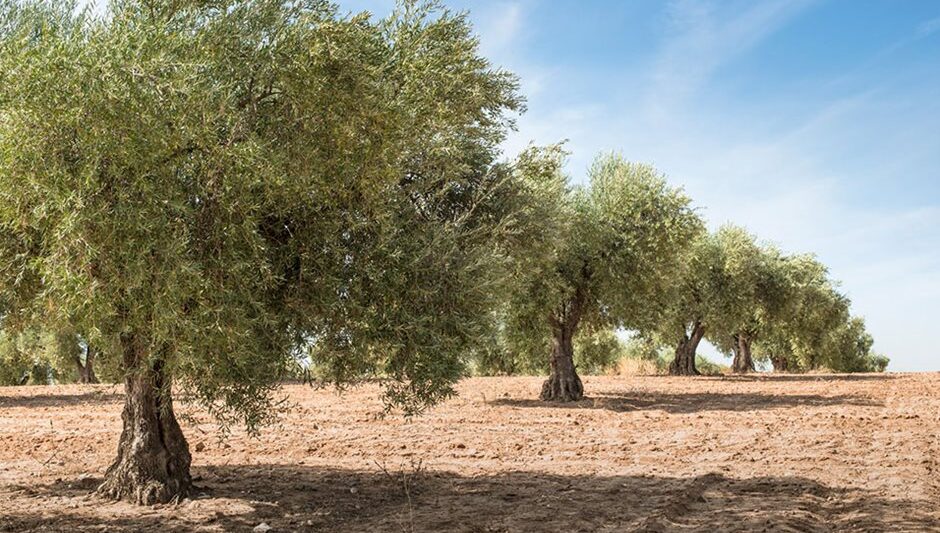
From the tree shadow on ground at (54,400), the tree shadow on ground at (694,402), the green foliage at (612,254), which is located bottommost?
the tree shadow on ground at (54,400)

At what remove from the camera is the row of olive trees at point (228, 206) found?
923 cm

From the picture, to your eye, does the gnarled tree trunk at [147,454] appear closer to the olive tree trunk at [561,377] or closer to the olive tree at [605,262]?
the olive tree at [605,262]

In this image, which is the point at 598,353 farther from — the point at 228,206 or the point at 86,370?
the point at 228,206

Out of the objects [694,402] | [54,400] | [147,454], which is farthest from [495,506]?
[54,400]

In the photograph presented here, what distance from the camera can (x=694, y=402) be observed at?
29.6 m

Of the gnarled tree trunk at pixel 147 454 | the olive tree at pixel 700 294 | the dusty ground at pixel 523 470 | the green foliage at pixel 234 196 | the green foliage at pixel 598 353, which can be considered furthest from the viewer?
the green foliage at pixel 598 353

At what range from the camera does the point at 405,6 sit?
1318cm

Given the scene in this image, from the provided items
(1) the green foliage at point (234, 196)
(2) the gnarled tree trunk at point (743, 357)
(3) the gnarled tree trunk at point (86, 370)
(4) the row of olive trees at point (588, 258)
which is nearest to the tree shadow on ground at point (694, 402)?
(4) the row of olive trees at point (588, 258)

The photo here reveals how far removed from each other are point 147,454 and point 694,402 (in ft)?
70.0

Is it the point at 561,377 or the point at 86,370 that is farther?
the point at 86,370

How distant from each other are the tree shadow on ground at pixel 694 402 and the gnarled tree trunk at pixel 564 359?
0.58 metres

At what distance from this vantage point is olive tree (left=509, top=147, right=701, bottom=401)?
30.2m

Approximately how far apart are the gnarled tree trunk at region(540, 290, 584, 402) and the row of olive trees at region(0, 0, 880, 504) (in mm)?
15787

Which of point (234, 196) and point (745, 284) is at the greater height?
point (745, 284)
